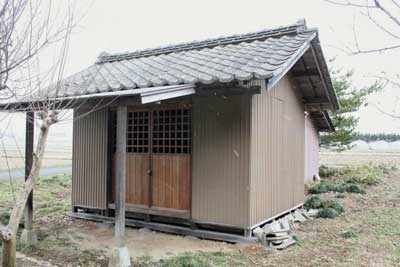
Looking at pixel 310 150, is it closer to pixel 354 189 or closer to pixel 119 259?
pixel 354 189

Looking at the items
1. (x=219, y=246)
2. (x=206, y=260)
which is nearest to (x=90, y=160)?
(x=219, y=246)

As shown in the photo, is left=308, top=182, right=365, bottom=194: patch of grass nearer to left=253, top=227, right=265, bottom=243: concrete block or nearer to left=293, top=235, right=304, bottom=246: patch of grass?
left=293, top=235, right=304, bottom=246: patch of grass

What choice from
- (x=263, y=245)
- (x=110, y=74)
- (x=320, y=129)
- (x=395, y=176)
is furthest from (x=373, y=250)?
(x=395, y=176)

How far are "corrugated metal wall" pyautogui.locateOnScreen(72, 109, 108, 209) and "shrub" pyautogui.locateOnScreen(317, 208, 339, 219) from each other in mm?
4775

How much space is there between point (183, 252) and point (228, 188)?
50.2 inches

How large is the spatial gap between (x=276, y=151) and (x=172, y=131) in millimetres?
2089

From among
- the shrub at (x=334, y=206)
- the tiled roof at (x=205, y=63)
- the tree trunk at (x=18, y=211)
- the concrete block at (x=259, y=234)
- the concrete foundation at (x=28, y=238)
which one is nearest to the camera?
the tree trunk at (x=18, y=211)

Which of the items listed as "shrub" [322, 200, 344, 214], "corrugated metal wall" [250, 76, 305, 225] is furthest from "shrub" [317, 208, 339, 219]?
"corrugated metal wall" [250, 76, 305, 225]

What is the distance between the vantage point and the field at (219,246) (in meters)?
4.80

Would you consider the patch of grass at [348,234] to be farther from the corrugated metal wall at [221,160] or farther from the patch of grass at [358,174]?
the patch of grass at [358,174]

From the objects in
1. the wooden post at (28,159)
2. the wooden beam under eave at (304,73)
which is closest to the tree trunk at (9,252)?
the wooden post at (28,159)

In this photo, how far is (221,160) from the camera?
19.2ft

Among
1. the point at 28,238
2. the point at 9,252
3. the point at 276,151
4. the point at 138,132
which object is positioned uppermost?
the point at 138,132

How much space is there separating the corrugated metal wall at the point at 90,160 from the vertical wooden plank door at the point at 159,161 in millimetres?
566
